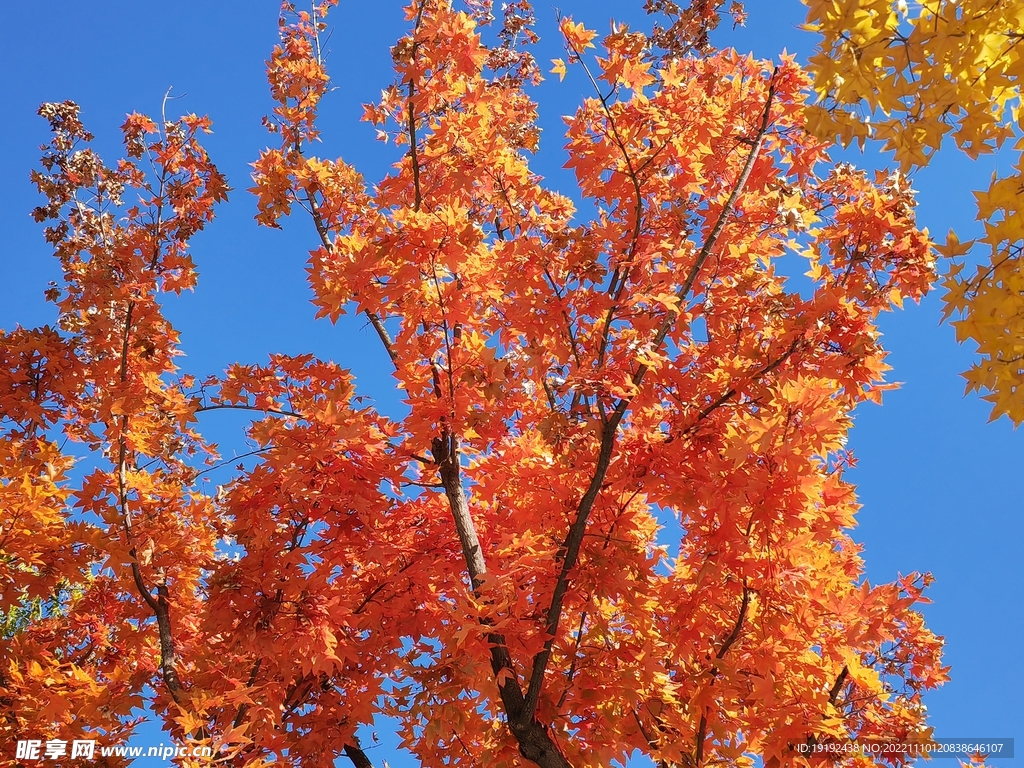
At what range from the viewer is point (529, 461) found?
4246 mm

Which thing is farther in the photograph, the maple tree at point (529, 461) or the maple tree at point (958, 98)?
the maple tree at point (529, 461)

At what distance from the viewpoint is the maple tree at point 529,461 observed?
11.9 feet

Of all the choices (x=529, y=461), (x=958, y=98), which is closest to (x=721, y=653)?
(x=529, y=461)

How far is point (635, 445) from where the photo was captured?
388cm

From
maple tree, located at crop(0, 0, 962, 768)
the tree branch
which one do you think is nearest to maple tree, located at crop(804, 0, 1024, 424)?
maple tree, located at crop(0, 0, 962, 768)

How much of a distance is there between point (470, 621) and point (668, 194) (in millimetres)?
2702

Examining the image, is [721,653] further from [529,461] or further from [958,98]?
[958,98]

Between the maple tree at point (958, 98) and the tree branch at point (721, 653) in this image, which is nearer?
the maple tree at point (958, 98)

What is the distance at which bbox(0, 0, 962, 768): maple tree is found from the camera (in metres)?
3.63

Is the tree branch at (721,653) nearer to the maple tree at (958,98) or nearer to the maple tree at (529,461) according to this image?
the maple tree at (529,461)

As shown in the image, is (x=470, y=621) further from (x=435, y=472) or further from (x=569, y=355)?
(x=569, y=355)

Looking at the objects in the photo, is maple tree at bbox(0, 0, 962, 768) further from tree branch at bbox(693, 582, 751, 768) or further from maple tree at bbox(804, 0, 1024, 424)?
maple tree at bbox(804, 0, 1024, 424)

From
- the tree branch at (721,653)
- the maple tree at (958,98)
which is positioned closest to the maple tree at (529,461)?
the tree branch at (721,653)

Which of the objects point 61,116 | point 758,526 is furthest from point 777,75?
point 61,116
